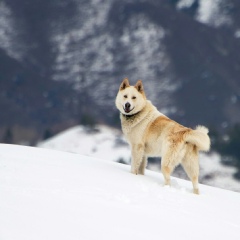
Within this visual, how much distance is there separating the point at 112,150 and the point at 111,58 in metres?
67.4

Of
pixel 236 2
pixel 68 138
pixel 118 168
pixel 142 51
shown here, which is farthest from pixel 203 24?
pixel 118 168

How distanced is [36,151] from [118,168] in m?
1.42

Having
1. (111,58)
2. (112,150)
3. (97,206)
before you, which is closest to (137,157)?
(97,206)

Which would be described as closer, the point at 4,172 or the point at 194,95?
the point at 4,172

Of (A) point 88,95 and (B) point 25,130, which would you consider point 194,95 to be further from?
(B) point 25,130

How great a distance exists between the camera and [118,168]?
12688mm

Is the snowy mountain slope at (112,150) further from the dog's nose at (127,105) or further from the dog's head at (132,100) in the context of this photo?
the dog's nose at (127,105)

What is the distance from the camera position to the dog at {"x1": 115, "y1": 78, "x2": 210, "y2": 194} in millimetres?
11359

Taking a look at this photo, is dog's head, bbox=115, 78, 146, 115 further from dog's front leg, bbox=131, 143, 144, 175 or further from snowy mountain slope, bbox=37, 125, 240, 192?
snowy mountain slope, bbox=37, 125, 240, 192

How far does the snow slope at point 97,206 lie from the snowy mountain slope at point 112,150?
28098mm

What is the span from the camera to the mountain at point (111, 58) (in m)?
104

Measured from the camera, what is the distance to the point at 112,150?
5053 cm

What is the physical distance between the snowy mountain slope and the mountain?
3975 centimetres

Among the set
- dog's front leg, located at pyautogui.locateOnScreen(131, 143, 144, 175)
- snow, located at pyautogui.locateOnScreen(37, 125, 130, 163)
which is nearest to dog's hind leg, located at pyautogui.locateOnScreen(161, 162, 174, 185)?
dog's front leg, located at pyautogui.locateOnScreen(131, 143, 144, 175)
